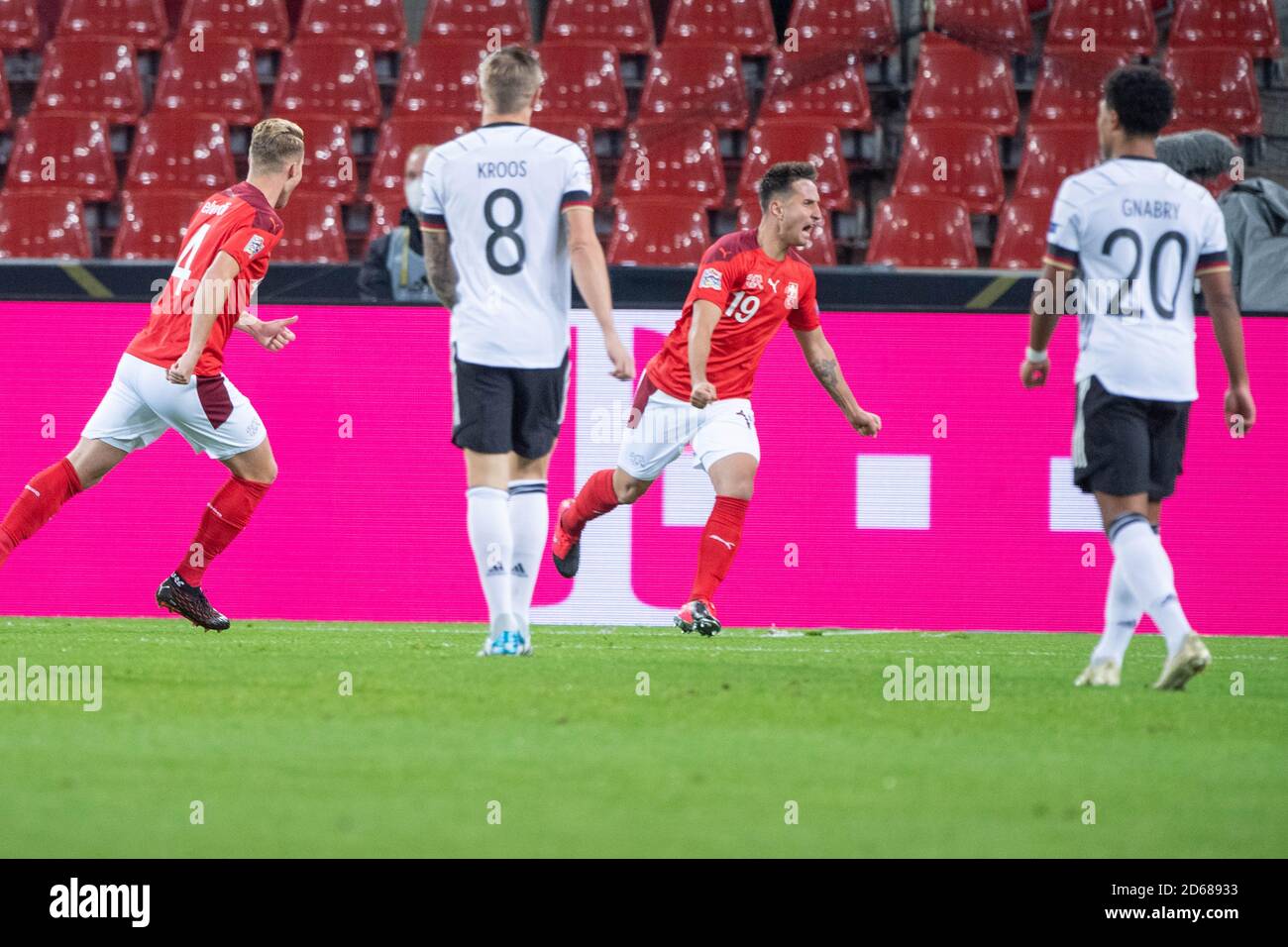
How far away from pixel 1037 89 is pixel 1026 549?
15.3 feet

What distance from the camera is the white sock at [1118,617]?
571 centimetres

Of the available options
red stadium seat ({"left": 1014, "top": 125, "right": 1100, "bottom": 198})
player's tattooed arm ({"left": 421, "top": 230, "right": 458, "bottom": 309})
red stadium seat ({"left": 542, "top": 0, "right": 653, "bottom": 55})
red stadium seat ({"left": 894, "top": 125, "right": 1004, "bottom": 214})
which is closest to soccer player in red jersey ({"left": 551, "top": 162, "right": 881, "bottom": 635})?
player's tattooed arm ({"left": 421, "top": 230, "right": 458, "bottom": 309})

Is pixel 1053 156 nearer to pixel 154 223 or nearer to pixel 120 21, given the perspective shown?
pixel 154 223

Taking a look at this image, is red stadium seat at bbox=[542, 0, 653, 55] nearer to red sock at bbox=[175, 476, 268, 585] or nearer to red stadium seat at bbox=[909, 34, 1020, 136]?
red stadium seat at bbox=[909, 34, 1020, 136]

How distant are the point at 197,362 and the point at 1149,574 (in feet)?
12.0

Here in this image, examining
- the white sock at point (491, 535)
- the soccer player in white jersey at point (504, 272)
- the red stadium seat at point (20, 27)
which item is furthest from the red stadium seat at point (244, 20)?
the white sock at point (491, 535)

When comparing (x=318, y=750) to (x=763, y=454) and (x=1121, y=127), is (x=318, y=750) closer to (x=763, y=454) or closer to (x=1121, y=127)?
(x=1121, y=127)

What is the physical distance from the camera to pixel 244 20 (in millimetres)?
12812

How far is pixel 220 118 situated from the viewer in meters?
11.8

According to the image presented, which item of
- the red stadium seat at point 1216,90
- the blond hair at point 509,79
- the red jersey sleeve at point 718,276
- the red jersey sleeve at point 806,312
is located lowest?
the red jersey sleeve at point 806,312

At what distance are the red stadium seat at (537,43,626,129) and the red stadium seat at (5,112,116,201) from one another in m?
2.92

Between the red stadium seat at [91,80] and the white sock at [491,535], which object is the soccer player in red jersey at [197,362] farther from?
the red stadium seat at [91,80]

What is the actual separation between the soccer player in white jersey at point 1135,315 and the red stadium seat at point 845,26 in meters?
6.89
